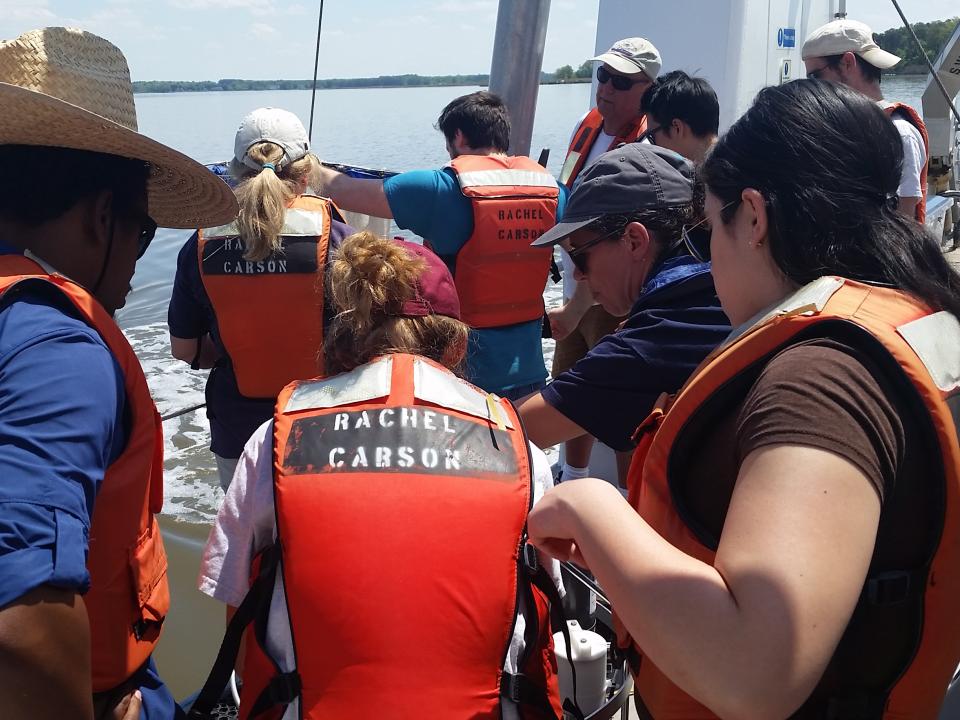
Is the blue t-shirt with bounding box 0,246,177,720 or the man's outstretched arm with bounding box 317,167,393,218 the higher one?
the man's outstretched arm with bounding box 317,167,393,218

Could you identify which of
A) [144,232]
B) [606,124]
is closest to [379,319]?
[144,232]

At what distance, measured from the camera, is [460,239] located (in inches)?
124

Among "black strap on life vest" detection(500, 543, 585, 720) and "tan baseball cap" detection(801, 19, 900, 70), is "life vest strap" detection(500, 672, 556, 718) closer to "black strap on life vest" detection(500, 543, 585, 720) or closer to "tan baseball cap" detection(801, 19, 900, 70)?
"black strap on life vest" detection(500, 543, 585, 720)

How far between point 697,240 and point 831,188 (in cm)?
80

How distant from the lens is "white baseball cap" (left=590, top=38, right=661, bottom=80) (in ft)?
13.4

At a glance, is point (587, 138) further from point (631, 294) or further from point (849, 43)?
point (631, 294)

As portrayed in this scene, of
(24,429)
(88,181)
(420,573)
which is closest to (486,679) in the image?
(420,573)

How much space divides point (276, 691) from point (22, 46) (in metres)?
1.15

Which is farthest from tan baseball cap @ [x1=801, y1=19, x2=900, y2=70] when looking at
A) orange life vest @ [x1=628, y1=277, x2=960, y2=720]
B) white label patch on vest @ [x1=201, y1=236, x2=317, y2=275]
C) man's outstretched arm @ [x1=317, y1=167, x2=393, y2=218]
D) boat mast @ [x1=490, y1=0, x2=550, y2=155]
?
orange life vest @ [x1=628, y1=277, x2=960, y2=720]

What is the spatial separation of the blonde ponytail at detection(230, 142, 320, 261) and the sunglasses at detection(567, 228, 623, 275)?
110cm

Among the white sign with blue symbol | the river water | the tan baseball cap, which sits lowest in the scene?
the river water

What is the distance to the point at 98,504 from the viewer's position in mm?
1189

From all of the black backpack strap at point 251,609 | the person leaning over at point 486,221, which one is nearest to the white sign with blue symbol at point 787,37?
the person leaning over at point 486,221

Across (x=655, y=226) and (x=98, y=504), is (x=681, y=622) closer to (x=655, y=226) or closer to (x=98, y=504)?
(x=98, y=504)
